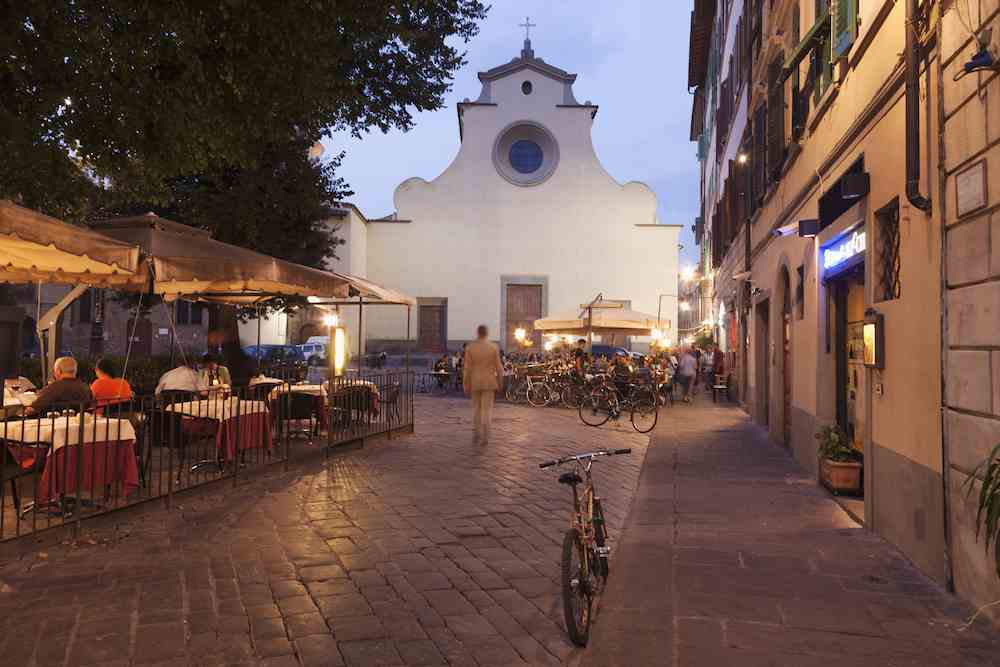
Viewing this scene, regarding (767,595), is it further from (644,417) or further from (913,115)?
(644,417)

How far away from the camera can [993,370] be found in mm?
3924

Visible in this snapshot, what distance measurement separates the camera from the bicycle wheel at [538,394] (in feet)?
58.3

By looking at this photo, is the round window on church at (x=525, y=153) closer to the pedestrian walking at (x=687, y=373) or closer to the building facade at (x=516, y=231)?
the building facade at (x=516, y=231)

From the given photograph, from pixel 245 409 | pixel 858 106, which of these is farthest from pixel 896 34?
pixel 245 409

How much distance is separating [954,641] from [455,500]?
407cm

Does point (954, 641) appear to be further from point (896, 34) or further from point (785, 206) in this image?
point (785, 206)

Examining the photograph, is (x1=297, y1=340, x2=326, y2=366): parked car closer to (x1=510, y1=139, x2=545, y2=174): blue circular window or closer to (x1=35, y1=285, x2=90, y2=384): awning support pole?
(x1=510, y1=139, x2=545, y2=174): blue circular window

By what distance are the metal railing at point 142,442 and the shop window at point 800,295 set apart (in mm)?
5856

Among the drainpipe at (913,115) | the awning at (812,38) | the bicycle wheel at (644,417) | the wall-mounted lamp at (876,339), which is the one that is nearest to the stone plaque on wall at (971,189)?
the drainpipe at (913,115)

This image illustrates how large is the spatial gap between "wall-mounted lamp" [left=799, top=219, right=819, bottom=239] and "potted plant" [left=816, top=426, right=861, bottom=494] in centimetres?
217

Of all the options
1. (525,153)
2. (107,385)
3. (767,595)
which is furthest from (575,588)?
(525,153)

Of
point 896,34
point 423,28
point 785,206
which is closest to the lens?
point 896,34

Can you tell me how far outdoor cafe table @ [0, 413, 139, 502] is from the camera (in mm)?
5457

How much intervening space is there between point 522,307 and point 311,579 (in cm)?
3050
